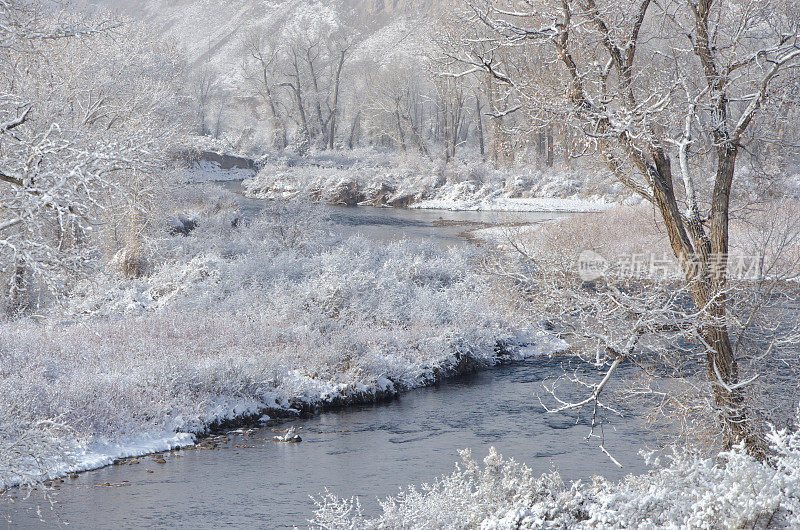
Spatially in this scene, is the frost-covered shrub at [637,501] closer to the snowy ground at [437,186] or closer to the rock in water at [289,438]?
the rock in water at [289,438]

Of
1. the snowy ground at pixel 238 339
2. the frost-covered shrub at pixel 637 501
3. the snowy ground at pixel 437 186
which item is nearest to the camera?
the frost-covered shrub at pixel 637 501

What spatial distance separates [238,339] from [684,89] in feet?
37.3

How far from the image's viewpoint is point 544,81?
7160 millimetres

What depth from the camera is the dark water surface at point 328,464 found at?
8992mm

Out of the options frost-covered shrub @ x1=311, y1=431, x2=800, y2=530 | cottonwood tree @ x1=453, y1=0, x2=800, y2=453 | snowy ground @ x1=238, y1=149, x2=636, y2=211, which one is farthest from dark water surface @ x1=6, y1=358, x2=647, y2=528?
snowy ground @ x1=238, y1=149, x2=636, y2=211

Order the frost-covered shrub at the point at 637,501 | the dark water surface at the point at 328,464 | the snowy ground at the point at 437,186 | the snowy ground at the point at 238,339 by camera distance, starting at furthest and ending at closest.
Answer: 1. the snowy ground at the point at 437,186
2. the snowy ground at the point at 238,339
3. the dark water surface at the point at 328,464
4. the frost-covered shrub at the point at 637,501

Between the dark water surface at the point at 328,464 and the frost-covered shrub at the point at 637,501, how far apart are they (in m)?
2.71

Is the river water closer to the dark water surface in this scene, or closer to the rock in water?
the dark water surface

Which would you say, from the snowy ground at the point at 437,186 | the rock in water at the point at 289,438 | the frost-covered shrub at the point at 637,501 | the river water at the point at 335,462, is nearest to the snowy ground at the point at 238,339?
the river water at the point at 335,462

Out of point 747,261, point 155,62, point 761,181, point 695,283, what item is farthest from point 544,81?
point 155,62

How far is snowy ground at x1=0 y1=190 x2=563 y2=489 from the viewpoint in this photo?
1172cm

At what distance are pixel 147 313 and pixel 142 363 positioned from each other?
4.43 m

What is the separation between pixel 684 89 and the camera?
23.0 ft

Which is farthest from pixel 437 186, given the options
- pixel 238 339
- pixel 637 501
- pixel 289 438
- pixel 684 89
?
pixel 637 501
